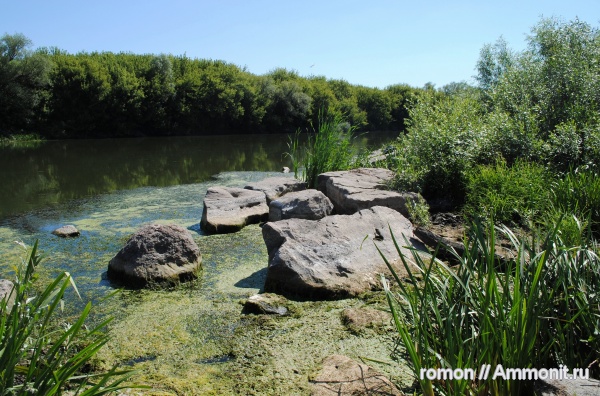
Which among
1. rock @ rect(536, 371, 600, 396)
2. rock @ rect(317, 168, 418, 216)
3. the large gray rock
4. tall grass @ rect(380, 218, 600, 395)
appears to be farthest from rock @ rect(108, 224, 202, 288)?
rock @ rect(536, 371, 600, 396)

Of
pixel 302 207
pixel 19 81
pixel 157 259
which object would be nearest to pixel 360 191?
pixel 302 207

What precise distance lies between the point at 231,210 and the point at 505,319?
16.0ft

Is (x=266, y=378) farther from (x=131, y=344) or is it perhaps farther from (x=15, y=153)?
(x=15, y=153)

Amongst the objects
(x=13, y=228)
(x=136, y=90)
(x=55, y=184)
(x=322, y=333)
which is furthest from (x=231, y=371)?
(x=136, y=90)

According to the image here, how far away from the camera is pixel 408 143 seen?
304 inches

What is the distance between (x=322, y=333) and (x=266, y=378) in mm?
692

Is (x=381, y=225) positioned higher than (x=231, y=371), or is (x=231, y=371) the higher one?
(x=381, y=225)

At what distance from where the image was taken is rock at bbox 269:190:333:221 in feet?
20.2

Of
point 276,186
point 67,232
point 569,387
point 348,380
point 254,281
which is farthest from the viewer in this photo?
point 276,186

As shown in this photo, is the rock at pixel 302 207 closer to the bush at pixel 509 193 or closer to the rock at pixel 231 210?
the rock at pixel 231 210

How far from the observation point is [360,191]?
6.61m

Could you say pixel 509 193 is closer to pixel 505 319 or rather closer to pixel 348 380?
pixel 348 380

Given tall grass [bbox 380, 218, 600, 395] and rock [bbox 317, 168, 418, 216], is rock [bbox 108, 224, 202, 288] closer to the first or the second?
rock [bbox 317, 168, 418, 216]

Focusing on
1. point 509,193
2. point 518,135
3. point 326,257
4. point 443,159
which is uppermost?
point 518,135
